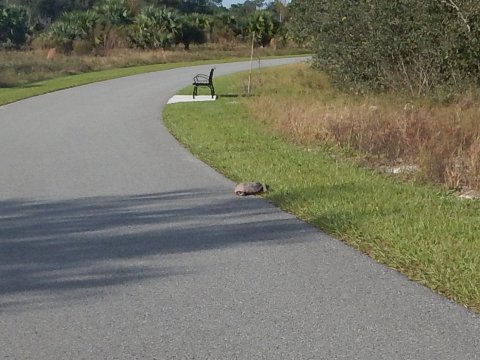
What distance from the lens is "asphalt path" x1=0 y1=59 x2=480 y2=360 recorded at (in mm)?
4629

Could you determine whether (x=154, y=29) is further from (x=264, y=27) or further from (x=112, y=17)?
(x=264, y=27)

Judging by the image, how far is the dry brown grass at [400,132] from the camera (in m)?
10.0

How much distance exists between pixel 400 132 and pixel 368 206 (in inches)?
169

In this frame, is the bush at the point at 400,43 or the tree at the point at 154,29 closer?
the bush at the point at 400,43

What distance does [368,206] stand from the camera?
820 cm

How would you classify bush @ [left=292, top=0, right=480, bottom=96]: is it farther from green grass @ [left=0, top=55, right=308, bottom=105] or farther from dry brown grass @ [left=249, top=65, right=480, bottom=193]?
green grass @ [left=0, top=55, right=308, bottom=105]

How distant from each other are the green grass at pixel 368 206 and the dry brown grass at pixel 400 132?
45cm

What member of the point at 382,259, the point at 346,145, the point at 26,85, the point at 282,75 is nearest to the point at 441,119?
the point at 346,145

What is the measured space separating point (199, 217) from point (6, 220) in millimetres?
2013

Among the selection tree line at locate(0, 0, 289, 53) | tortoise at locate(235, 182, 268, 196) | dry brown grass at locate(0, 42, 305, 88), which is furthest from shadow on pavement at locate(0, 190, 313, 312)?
tree line at locate(0, 0, 289, 53)

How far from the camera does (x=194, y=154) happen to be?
12.7 meters

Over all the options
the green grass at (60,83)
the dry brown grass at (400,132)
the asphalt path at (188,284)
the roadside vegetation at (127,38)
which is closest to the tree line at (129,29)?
the roadside vegetation at (127,38)

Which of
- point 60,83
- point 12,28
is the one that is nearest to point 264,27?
point 12,28

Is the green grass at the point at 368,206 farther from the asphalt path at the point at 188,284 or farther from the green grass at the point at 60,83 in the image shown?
the green grass at the point at 60,83
